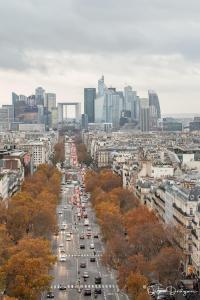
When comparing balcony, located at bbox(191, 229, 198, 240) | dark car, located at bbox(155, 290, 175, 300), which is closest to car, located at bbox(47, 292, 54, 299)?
dark car, located at bbox(155, 290, 175, 300)

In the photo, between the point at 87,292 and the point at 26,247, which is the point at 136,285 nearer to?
the point at 87,292

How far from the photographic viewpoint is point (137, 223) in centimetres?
8550

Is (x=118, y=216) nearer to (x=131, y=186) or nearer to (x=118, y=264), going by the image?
(x=118, y=264)

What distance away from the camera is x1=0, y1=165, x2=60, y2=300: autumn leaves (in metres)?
58.9

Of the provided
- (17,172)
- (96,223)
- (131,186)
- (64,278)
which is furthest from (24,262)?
(17,172)

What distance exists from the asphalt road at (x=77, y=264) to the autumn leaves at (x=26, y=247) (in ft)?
7.45

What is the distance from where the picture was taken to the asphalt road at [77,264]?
6606 centimetres

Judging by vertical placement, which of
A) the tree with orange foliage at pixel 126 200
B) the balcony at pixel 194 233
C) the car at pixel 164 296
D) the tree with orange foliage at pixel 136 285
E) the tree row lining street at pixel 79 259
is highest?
the balcony at pixel 194 233

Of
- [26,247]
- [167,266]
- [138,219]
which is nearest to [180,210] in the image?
[138,219]

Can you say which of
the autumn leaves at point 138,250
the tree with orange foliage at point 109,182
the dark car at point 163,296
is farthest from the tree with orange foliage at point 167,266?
the tree with orange foliage at point 109,182

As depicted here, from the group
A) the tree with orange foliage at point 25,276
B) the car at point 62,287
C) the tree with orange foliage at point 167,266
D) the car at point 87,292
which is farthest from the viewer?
the car at point 62,287

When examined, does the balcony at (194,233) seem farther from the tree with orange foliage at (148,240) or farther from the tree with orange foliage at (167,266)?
the tree with orange foliage at (167,266)

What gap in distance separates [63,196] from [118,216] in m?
54.9

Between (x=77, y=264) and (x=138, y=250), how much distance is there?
26.3 feet
